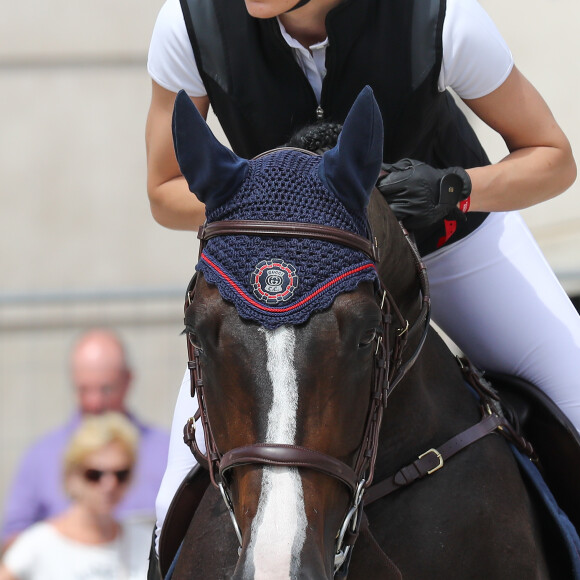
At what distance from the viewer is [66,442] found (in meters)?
4.50

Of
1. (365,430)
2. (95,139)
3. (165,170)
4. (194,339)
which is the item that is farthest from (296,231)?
(95,139)

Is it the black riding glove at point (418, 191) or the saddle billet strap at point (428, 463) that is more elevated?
the black riding glove at point (418, 191)

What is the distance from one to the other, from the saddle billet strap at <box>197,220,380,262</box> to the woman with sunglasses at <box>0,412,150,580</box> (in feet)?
7.32

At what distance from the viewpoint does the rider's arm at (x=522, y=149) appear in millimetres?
2656

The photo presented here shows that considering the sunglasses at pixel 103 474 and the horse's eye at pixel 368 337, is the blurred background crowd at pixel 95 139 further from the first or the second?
the horse's eye at pixel 368 337

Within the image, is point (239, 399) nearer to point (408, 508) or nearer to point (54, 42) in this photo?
point (408, 508)

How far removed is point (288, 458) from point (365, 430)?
0.25 meters

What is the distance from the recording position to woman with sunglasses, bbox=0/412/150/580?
12.8ft

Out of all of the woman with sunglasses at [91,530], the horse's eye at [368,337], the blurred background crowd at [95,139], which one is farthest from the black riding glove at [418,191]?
the blurred background crowd at [95,139]

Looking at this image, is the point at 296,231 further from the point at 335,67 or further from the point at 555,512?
the point at 555,512

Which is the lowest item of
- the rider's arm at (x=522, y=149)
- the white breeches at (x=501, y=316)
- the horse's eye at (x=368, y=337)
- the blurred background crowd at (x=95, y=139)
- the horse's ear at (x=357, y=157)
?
the white breeches at (x=501, y=316)

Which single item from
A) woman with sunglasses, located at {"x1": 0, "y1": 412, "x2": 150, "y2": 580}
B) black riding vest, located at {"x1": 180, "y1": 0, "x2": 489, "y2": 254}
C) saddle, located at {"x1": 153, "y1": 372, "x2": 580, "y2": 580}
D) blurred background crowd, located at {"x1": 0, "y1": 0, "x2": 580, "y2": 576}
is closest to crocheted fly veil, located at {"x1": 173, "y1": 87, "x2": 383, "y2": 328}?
black riding vest, located at {"x1": 180, "y1": 0, "x2": 489, "y2": 254}

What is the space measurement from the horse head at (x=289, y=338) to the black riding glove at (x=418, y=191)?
0.98ft

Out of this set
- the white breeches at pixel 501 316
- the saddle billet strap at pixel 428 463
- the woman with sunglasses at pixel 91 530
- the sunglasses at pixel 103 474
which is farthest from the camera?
the sunglasses at pixel 103 474
